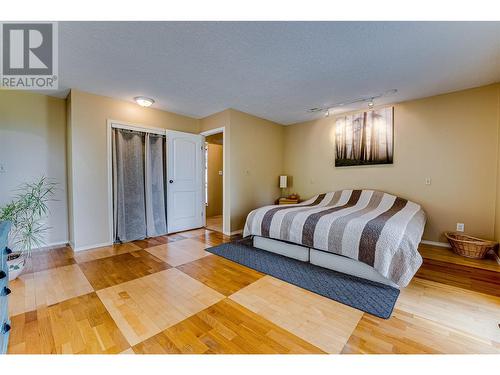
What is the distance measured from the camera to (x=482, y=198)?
9.44ft

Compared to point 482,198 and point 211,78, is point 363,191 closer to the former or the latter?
point 482,198

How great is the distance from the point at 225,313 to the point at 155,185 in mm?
2804

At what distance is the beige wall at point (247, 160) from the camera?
3.83 m

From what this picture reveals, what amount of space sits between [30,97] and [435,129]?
20.3 feet

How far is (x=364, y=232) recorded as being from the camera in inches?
83.0

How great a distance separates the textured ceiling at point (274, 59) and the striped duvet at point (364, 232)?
177 cm

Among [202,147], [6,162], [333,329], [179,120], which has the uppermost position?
[179,120]

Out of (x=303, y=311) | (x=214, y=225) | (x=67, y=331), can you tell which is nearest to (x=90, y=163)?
(x=67, y=331)

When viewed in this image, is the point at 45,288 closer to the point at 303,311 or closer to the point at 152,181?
the point at 152,181

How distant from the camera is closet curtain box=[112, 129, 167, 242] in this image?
335 centimetres

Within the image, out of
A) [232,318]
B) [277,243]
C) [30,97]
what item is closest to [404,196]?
[277,243]

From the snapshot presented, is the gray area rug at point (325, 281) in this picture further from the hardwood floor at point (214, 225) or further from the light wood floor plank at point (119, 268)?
the hardwood floor at point (214, 225)

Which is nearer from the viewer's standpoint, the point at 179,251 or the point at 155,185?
the point at 179,251
